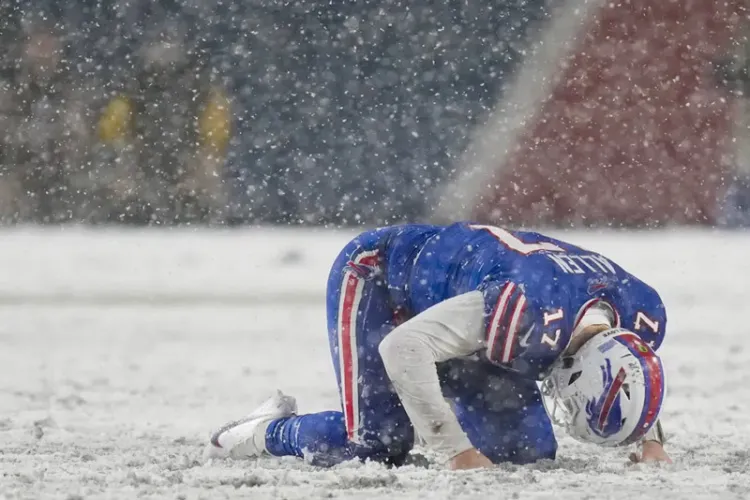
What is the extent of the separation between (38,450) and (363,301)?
108 cm

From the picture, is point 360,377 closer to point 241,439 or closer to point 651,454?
point 241,439

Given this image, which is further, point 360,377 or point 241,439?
point 241,439

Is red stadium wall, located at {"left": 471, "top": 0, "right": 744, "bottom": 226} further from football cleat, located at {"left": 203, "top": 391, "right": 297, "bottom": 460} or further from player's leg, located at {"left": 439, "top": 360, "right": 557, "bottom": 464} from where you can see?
player's leg, located at {"left": 439, "top": 360, "right": 557, "bottom": 464}

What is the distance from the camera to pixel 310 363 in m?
6.41

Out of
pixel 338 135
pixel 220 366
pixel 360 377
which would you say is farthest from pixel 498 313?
pixel 338 135

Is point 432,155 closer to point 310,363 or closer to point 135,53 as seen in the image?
point 135,53

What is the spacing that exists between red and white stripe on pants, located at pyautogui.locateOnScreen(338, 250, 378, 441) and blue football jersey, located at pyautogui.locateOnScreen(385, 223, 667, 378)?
0.09 meters

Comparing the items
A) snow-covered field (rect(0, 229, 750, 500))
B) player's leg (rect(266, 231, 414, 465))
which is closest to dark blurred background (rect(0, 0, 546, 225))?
snow-covered field (rect(0, 229, 750, 500))

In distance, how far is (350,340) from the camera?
3.31 meters

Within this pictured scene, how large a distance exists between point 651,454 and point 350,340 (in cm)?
83

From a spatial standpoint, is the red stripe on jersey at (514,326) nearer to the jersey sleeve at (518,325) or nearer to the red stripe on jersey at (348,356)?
the jersey sleeve at (518,325)

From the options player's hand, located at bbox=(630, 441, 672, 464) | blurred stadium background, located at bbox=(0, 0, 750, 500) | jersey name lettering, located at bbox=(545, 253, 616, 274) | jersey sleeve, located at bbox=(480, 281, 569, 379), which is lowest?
player's hand, located at bbox=(630, 441, 672, 464)

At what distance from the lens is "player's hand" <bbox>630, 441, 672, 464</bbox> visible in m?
3.15

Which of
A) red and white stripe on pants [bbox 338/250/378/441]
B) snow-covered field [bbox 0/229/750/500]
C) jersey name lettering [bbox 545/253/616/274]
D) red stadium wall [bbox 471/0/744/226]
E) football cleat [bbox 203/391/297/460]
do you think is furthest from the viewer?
red stadium wall [bbox 471/0/744/226]
